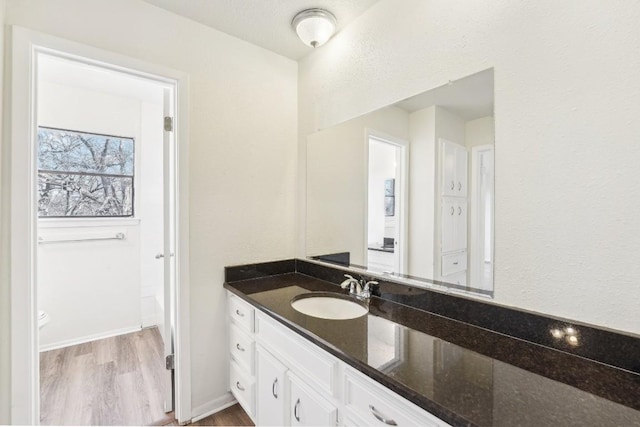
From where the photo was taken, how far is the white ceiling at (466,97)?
114cm

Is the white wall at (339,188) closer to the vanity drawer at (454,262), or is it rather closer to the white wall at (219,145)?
the white wall at (219,145)

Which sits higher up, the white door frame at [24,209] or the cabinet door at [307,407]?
the white door frame at [24,209]

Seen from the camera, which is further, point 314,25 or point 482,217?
point 314,25

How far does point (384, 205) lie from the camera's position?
5.46ft

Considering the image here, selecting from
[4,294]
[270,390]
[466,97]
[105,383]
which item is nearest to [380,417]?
[270,390]

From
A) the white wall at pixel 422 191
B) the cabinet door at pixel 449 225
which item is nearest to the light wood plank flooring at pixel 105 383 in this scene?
the white wall at pixel 422 191

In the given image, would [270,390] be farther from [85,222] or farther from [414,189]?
[85,222]

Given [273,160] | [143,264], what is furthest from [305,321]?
[143,264]

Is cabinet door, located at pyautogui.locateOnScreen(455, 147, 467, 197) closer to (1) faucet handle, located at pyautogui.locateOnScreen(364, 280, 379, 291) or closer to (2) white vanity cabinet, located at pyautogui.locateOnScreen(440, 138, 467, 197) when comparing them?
(2) white vanity cabinet, located at pyautogui.locateOnScreen(440, 138, 467, 197)

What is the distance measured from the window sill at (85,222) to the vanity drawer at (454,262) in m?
2.92

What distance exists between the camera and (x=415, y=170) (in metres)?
1.47

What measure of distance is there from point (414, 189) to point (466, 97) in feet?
1.52

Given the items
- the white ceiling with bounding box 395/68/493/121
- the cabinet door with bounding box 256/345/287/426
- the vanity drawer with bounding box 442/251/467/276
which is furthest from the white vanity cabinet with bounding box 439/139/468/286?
the cabinet door with bounding box 256/345/287/426

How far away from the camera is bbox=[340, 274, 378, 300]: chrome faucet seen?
5.03ft
